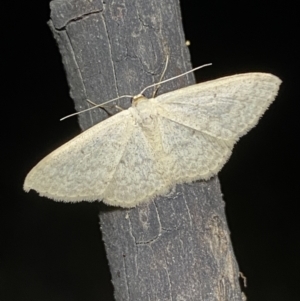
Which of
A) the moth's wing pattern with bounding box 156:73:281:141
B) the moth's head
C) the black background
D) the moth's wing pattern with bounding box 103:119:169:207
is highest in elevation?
the moth's head

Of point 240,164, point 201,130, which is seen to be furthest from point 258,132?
point 201,130

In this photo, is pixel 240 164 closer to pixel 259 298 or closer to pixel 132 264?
pixel 259 298

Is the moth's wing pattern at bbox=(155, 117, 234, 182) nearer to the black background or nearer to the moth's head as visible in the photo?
the moth's head

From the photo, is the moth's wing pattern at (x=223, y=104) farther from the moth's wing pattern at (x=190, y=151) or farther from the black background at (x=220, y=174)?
the black background at (x=220, y=174)

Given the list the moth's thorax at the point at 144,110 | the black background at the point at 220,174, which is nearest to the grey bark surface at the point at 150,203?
the moth's thorax at the point at 144,110

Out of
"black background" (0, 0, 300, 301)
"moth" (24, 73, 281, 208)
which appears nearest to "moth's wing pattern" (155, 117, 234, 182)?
"moth" (24, 73, 281, 208)

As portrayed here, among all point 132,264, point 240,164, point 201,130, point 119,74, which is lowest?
point 240,164
